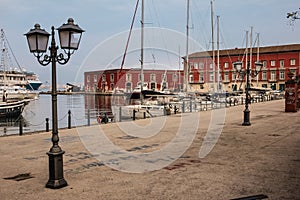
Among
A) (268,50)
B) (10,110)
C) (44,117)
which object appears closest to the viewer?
(10,110)

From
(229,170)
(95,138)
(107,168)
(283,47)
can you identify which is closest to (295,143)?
(229,170)

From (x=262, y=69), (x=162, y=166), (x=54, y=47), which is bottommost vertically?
(x=162, y=166)

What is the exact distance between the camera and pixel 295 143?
12422 millimetres

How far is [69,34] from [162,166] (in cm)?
443

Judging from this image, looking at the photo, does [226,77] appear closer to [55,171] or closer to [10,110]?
[10,110]

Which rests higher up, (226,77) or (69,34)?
(226,77)

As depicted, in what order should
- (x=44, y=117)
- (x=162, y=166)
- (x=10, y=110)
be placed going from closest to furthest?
(x=162, y=166) < (x=10, y=110) < (x=44, y=117)

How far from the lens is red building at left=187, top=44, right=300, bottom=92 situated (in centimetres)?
7662

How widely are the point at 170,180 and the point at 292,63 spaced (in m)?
77.3

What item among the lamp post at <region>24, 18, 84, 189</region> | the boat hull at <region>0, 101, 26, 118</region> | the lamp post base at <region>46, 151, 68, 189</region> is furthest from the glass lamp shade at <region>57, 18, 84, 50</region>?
the boat hull at <region>0, 101, 26, 118</region>

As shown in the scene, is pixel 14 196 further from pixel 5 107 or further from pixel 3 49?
pixel 3 49

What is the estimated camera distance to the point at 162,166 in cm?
920

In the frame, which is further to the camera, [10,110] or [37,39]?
[10,110]

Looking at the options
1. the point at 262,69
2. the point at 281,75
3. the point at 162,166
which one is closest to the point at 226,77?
the point at 262,69
